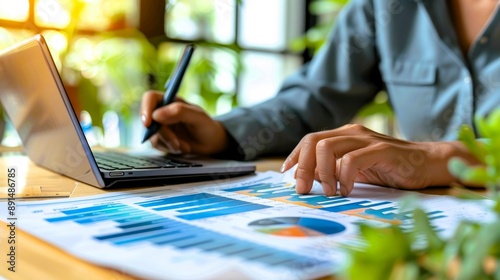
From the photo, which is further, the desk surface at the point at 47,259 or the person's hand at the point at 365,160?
the person's hand at the point at 365,160

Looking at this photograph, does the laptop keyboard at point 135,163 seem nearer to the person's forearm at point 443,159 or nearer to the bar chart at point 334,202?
the bar chart at point 334,202

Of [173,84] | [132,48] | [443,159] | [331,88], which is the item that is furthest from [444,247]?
[132,48]

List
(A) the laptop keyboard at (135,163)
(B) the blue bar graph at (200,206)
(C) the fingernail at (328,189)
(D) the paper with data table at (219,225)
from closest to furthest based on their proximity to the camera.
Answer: (D) the paper with data table at (219,225) → (B) the blue bar graph at (200,206) → (C) the fingernail at (328,189) → (A) the laptop keyboard at (135,163)

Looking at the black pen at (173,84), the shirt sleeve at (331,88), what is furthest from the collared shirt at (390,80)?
the black pen at (173,84)

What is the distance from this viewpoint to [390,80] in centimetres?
118

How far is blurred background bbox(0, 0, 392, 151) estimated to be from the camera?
1.72 m

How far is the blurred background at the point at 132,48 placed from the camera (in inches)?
67.9

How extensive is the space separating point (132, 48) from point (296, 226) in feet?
5.67

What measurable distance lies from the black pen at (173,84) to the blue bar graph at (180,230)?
1.07 ft

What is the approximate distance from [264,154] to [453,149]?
15.4 inches

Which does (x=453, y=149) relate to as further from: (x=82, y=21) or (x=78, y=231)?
(x=82, y=21)

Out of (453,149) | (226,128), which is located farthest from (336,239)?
(226,128)

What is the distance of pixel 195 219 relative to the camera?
438 mm

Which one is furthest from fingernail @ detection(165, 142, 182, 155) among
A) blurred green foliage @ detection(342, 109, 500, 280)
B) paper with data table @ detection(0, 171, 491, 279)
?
blurred green foliage @ detection(342, 109, 500, 280)
